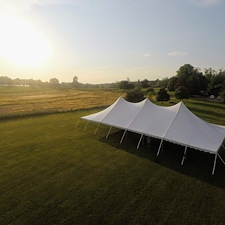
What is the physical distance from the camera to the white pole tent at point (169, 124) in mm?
8945

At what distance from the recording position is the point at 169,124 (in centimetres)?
1022

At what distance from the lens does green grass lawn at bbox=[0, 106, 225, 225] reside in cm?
569

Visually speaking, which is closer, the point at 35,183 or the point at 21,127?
the point at 35,183

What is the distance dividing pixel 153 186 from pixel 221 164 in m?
4.22

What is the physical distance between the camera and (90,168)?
859cm

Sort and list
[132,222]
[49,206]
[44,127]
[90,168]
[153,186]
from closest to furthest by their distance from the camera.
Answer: [132,222] < [49,206] < [153,186] < [90,168] < [44,127]

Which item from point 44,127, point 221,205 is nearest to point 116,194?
point 221,205

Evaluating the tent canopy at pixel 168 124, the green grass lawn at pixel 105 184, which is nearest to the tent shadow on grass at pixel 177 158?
the green grass lawn at pixel 105 184

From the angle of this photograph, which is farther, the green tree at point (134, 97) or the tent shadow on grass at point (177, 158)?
the green tree at point (134, 97)

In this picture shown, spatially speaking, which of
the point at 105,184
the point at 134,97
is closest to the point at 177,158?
the point at 105,184

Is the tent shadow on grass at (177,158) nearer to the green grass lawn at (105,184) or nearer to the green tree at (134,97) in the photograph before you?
the green grass lawn at (105,184)

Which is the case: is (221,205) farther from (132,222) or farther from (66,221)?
(66,221)

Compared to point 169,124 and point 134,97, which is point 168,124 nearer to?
point 169,124

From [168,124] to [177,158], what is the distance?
1.85m
